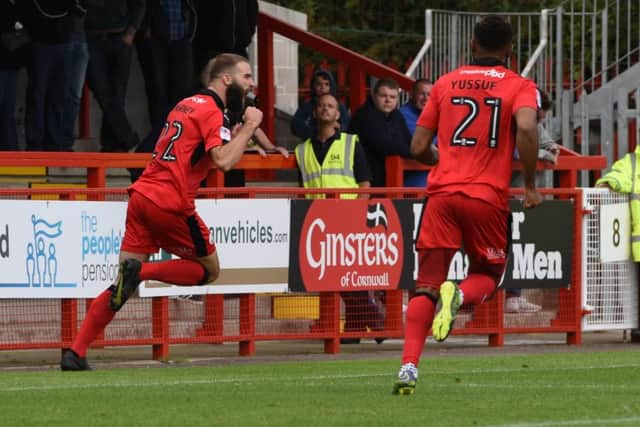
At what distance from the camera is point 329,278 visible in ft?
48.5

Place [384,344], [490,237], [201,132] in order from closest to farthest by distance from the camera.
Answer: [490,237] < [201,132] < [384,344]

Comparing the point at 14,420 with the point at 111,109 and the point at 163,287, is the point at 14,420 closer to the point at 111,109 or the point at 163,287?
the point at 163,287

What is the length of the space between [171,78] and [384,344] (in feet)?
11.8

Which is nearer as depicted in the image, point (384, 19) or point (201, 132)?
point (201, 132)

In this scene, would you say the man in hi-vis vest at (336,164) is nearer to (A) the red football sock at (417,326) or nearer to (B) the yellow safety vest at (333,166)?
(B) the yellow safety vest at (333,166)

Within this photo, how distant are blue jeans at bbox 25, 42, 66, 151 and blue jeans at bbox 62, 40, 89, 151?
0.04m

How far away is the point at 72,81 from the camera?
16172 millimetres

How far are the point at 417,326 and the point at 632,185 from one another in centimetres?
634

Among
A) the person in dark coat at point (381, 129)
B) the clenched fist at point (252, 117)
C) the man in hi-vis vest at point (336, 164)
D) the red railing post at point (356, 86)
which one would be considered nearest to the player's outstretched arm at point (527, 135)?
the clenched fist at point (252, 117)

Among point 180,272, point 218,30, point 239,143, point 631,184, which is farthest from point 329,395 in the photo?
point 218,30

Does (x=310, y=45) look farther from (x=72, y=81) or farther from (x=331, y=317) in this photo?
(x=331, y=317)

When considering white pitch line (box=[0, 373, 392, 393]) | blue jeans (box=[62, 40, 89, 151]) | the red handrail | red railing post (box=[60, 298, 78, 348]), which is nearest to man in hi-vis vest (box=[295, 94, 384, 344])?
blue jeans (box=[62, 40, 89, 151])

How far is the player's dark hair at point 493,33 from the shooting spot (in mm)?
10312

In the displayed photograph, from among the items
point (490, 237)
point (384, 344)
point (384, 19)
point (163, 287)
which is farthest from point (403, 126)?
point (384, 19)
